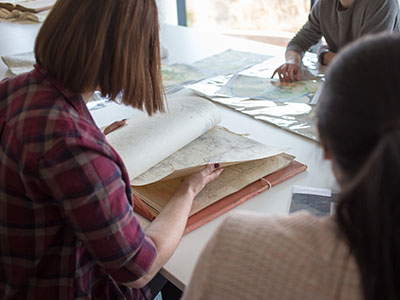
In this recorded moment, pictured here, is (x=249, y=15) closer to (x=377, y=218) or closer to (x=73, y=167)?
(x=73, y=167)

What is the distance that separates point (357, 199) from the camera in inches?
18.5

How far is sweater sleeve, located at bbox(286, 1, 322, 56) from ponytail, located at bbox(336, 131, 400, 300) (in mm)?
1400

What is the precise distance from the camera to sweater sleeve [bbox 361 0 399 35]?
159 centimetres

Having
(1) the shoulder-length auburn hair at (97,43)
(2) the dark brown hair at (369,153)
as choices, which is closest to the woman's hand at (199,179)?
(1) the shoulder-length auburn hair at (97,43)

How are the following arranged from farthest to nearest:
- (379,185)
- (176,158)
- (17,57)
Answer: (17,57) < (176,158) < (379,185)

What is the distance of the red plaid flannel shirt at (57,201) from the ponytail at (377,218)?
0.39 meters

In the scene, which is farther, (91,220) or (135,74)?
(135,74)

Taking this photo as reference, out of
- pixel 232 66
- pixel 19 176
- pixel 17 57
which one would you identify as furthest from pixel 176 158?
pixel 17 57

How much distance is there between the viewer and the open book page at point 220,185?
96 cm

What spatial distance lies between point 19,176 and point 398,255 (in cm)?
59

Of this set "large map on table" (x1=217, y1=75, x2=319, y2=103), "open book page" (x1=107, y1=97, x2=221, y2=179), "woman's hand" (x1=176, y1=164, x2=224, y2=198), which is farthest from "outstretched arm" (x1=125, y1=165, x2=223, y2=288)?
"large map on table" (x1=217, y1=75, x2=319, y2=103)

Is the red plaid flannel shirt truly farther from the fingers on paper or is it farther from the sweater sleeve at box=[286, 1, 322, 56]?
the sweater sleeve at box=[286, 1, 322, 56]

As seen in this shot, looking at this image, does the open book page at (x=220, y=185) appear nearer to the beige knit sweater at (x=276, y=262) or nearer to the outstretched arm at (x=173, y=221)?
the outstretched arm at (x=173, y=221)

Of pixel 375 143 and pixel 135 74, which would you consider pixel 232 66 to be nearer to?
pixel 135 74
